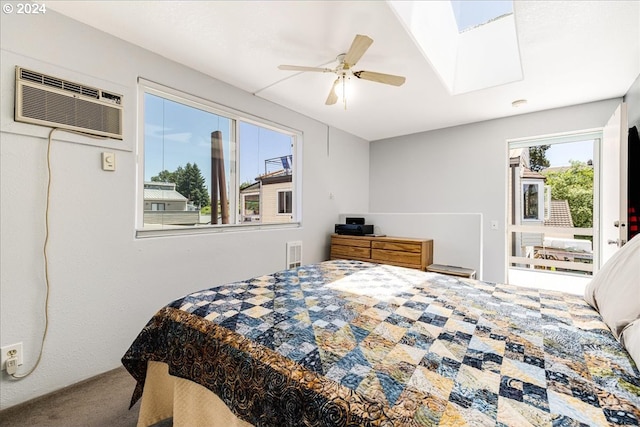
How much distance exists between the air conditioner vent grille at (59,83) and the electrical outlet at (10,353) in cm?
158

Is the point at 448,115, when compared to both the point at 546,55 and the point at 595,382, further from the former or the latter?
the point at 595,382

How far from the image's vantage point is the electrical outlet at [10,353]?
5.14 ft

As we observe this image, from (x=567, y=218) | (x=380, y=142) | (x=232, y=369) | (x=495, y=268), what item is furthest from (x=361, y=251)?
(x=232, y=369)

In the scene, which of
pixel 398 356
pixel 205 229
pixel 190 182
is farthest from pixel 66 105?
pixel 398 356

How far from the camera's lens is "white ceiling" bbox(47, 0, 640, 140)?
1707mm

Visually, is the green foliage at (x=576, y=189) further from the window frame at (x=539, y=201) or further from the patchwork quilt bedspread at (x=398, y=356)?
the patchwork quilt bedspread at (x=398, y=356)

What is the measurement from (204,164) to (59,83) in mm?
1121

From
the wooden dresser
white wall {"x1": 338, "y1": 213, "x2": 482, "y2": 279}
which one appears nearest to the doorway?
white wall {"x1": 338, "y1": 213, "x2": 482, "y2": 279}

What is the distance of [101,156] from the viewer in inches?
75.9

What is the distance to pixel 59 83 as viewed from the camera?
174cm

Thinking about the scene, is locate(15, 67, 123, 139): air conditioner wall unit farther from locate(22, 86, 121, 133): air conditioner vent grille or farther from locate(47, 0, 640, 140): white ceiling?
locate(47, 0, 640, 140): white ceiling

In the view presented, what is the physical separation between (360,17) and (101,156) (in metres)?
2.00

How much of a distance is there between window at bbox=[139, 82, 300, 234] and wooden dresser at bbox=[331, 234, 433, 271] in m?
0.91

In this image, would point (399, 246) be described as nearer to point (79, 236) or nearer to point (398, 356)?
point (398, 356)
